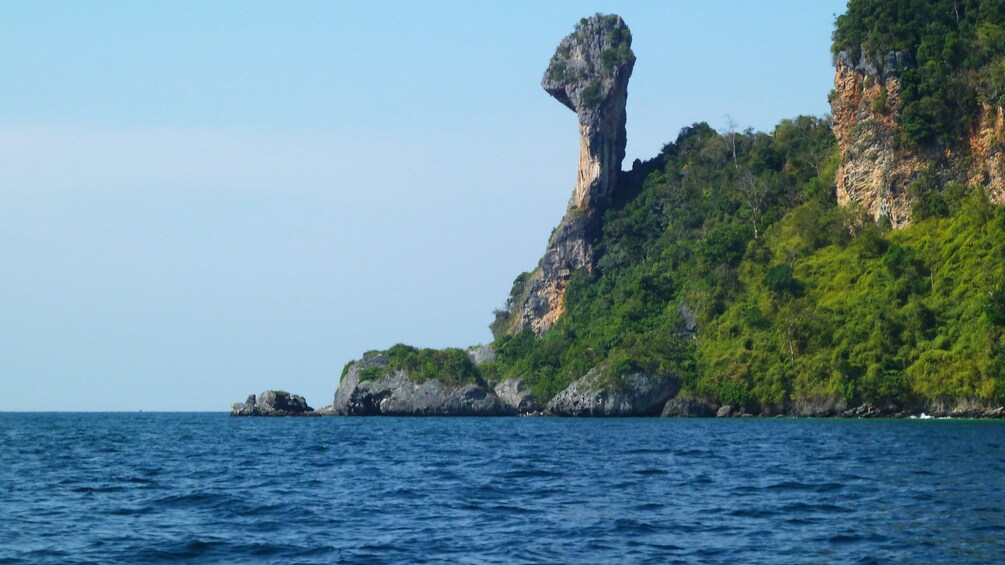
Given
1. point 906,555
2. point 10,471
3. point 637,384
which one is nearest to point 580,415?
A: point 637,384

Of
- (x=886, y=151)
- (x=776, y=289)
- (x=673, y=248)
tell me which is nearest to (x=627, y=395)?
(x=776, y=289)

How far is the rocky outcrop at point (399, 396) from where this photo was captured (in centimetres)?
10662

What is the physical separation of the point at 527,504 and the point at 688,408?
2527 inches

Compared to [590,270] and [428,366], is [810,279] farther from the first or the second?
[590,270]

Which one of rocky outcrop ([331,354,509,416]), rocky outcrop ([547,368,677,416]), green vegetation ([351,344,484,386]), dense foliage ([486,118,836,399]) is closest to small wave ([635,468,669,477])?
dense foliage ([486,118,836,399])

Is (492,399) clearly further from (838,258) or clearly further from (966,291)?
(966,291)

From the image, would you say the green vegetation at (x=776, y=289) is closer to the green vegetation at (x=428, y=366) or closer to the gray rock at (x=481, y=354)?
the gray rock at (x=481, y=354)

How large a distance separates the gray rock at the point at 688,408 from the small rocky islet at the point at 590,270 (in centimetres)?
9

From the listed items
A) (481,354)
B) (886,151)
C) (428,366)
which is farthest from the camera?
(481,354)

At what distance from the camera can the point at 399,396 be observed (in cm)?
11119

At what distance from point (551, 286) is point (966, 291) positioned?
6393cm

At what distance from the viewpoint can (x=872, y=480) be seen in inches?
1176

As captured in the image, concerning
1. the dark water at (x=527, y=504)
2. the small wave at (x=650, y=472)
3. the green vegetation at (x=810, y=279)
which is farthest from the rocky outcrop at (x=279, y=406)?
the small wave at (x=650, y=472)

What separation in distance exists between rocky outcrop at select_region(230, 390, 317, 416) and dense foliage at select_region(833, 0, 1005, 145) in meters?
71.3
